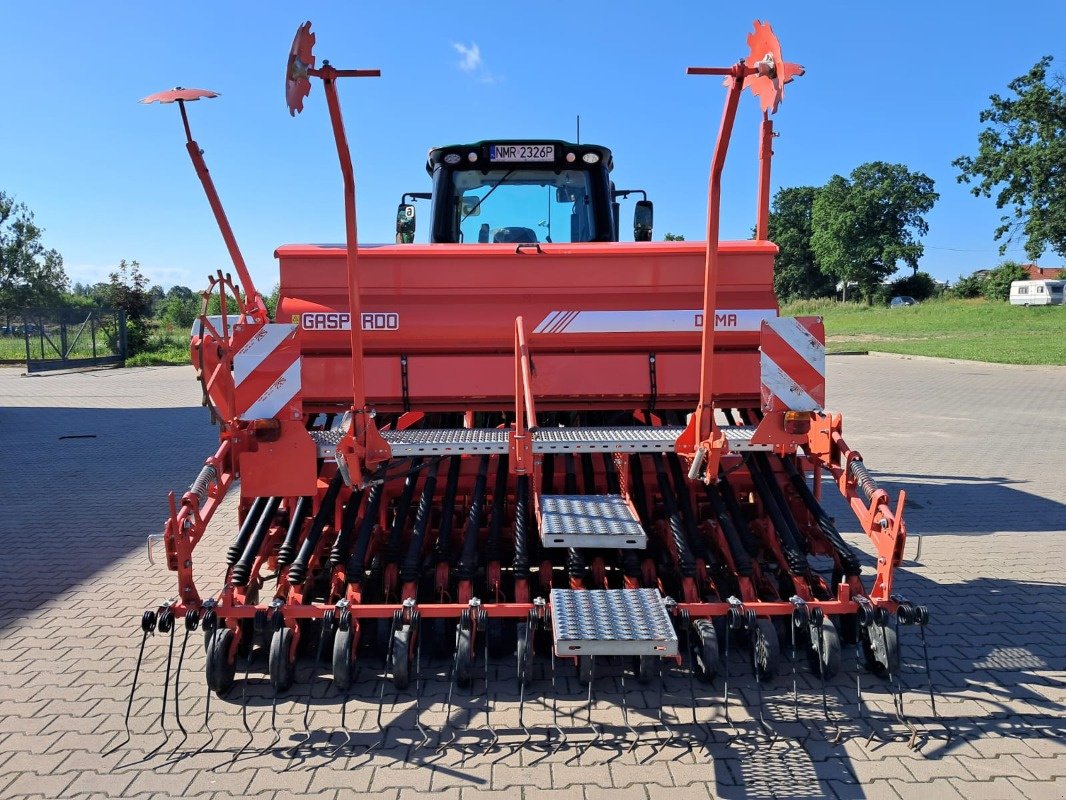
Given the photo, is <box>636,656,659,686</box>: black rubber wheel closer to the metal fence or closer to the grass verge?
the grass verge

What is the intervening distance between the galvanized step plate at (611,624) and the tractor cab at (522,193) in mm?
3220

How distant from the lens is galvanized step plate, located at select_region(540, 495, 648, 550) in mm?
3322

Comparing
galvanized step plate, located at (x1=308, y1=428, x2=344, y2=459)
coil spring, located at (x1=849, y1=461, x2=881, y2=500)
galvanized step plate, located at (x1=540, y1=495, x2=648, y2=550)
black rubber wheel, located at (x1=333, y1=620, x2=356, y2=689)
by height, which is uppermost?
galvanized step plate, located at (x1=308, y1=428, x2=344, y2=459)

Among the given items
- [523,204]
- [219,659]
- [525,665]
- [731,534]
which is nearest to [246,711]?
[219,659]

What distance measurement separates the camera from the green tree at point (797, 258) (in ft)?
240

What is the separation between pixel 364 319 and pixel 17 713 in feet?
8.06

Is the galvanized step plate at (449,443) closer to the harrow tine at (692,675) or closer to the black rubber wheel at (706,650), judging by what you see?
the harrow tine at (692,675)

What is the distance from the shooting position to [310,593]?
4051mm

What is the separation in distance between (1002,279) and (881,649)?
67.0 meters

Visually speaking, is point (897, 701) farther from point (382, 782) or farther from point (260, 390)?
point (260, 390)

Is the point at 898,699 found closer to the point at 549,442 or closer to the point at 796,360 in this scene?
the point at 796,360

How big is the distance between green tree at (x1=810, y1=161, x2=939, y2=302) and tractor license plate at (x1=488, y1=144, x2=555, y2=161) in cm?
6602

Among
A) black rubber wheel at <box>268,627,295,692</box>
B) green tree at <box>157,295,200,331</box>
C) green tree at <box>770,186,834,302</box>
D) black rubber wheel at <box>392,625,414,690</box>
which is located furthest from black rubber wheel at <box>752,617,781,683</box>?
green tree at <box>770,186,834,302</box>

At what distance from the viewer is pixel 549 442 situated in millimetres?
3551
